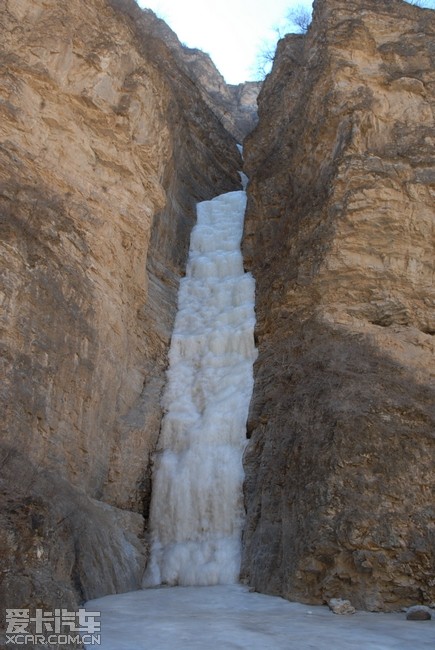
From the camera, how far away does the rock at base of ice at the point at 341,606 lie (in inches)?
303

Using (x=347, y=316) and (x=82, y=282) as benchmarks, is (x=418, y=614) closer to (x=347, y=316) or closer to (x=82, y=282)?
(x=347, y=316)

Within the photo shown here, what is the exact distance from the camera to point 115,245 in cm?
1242

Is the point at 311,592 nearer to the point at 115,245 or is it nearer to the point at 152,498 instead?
the point at 152,498

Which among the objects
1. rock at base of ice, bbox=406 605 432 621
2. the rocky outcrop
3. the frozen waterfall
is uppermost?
the rocky outcrop

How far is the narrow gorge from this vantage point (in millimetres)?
8547

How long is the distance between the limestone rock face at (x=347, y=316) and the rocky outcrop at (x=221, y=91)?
14066 millimetres

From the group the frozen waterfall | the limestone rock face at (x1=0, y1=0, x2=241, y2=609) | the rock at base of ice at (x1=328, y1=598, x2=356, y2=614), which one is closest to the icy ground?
the rock at base of ice at (x1=328, y1=598, x2=356, y2=614)

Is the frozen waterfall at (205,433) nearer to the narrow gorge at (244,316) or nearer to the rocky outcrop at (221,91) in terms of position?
the narrow gorge at (244,316)

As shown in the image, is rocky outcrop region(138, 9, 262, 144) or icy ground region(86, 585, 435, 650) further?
rocky outcrop region(138, 9, 262, 144)

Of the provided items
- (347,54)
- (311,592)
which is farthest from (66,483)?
(347,54)

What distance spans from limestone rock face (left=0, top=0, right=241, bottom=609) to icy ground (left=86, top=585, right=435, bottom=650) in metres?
0.94

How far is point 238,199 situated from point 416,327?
10.1 m

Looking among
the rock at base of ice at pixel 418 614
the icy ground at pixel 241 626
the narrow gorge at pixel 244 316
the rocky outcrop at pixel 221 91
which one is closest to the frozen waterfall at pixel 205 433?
the narrow gorge at pixel 244 316

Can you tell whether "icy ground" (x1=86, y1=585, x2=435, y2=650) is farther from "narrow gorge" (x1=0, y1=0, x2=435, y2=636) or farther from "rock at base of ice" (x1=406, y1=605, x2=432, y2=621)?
"narrow gorge" (x1=0, y1=0, x2=435, y2=636)
